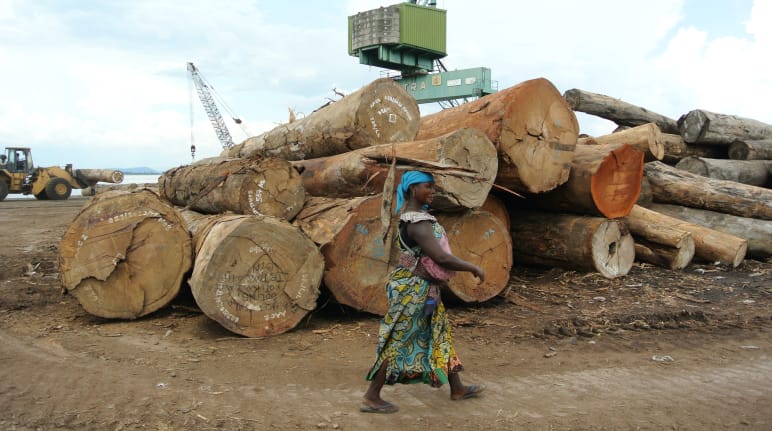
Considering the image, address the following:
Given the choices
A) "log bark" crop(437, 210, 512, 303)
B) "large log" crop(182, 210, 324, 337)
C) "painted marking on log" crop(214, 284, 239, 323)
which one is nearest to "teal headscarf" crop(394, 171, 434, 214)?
"large log" crop(182, 210, 324, 337)

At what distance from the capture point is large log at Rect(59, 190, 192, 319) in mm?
5316

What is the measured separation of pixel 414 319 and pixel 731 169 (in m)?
9.47

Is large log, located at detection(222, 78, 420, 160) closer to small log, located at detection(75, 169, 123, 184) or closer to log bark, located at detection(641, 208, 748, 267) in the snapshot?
log bark, located at detection(641, 208, 748, 267)

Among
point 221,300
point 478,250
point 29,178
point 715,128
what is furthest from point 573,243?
point 29,178

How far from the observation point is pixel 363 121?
7.02m

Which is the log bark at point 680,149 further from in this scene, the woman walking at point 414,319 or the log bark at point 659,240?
the woman walking at point 414,319

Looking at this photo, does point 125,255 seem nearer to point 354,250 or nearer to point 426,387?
point 354,250

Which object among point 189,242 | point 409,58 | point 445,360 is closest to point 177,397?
point 445,360

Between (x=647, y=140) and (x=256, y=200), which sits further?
(x=647, y=140)

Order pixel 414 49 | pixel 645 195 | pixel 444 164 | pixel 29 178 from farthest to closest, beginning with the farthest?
1. pixel 414 49
2. pixel 29 178
3. pixel 645 195
4. pixel 444 164

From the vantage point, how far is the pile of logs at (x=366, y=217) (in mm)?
5137

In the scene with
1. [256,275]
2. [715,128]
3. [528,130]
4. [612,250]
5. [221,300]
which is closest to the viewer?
[221,300]

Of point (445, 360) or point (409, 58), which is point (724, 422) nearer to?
point (445, 360)

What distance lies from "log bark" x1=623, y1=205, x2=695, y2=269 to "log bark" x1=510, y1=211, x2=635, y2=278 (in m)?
0.53
